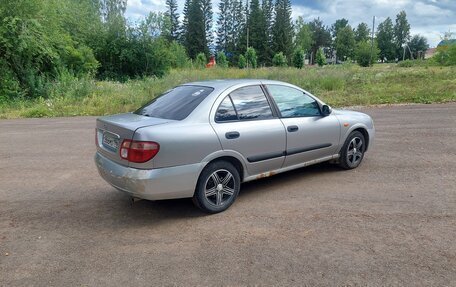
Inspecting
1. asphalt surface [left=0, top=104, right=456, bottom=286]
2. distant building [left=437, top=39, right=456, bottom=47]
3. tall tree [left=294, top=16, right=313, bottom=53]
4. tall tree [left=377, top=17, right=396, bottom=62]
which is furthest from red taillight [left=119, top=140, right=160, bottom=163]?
tall tree [left=377, top=17, right=396, bottom=62]

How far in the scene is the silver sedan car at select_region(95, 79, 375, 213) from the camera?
12.6ft

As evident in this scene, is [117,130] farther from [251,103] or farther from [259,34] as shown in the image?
[259,34]

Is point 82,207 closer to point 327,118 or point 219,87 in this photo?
point 219,87

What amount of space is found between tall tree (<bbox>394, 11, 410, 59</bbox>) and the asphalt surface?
111378mm

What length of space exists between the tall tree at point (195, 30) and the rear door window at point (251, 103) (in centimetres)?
8160

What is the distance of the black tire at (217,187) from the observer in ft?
13.6

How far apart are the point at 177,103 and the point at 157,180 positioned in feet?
3.84

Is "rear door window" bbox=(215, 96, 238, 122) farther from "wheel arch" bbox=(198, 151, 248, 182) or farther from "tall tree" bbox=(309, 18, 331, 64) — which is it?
"tall tree" bbox=(309, 18, 331, 64)

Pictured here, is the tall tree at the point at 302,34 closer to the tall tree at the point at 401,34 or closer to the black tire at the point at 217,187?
the tall tree at the point at 401,34

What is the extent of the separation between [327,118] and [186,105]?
2248 millimetres

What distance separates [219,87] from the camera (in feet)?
15.1

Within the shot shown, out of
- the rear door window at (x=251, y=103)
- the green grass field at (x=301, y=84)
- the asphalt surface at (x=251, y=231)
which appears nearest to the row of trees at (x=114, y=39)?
the green grass field at (x=301, y=84)

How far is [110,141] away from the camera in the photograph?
166 inches

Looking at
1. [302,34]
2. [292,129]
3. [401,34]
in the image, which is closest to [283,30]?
[302,34]
